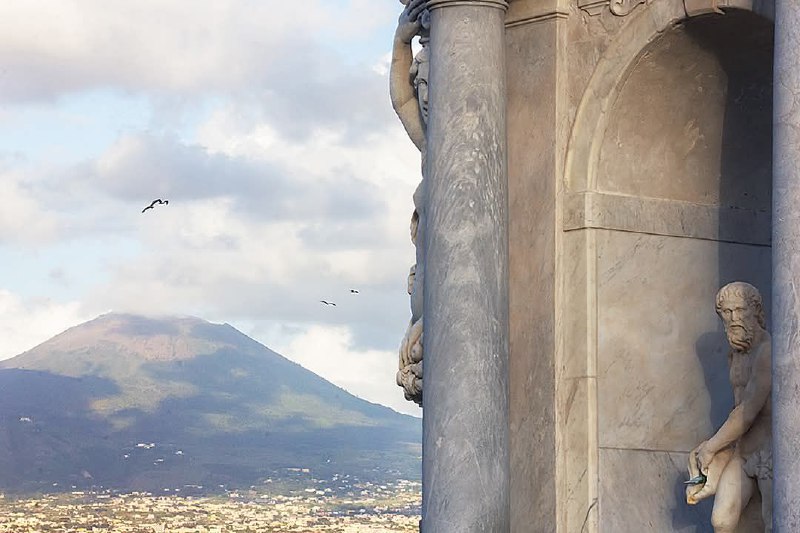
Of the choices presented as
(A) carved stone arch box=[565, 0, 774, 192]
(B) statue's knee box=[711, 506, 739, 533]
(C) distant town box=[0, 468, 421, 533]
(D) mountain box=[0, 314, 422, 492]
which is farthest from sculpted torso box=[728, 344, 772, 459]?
(D) mountain box=[0, 314, 422, 492]

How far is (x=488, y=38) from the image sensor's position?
53.1ft

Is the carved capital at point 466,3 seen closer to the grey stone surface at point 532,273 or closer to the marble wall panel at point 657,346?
the grey stone surface at point 532,273

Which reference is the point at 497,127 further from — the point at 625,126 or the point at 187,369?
the point at 187,369

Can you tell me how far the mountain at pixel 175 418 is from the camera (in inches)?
2928

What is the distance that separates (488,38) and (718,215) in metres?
2.62

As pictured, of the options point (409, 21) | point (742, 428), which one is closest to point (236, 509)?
point (409, 21)

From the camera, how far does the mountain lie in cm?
7438

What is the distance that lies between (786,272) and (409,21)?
5022 mm

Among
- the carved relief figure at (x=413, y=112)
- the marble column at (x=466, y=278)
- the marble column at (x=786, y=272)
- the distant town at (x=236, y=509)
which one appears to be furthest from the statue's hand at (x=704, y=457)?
the distant town at (x=236, y=509)

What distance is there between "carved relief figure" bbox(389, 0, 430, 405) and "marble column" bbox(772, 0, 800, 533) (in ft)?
12.4

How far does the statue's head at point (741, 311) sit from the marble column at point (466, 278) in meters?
2.12

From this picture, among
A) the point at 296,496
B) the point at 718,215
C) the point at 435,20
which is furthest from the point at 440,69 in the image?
Answer: the point at 296,496

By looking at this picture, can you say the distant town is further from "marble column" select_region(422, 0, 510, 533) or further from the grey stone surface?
"marble column" select_region(422, 0, 510, 533)

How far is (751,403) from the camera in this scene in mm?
14641
